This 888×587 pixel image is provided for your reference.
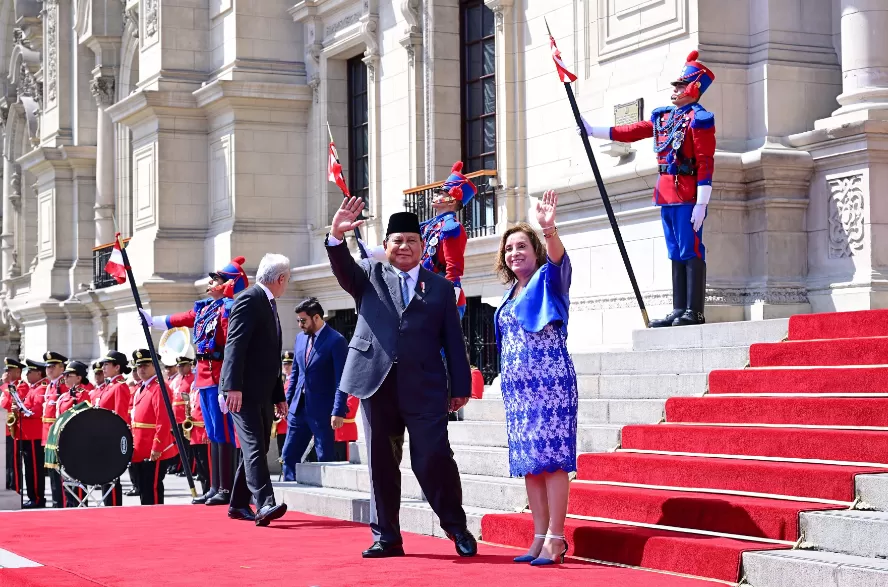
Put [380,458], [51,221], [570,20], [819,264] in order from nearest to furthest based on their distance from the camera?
[380,458] < [819,264] < [570,20] < [51,221]

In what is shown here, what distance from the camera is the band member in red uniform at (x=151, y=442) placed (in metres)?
15.4

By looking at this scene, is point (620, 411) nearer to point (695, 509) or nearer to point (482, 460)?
point (482, 460)

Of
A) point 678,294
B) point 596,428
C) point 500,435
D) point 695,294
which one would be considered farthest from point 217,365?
point 695,294

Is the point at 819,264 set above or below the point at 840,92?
below

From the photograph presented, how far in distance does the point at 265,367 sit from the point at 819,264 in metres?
4.78

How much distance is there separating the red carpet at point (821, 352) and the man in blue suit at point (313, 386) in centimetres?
461

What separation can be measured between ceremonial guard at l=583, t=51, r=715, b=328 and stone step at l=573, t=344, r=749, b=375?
54 cm

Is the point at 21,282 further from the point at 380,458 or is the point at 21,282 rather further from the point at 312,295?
the point at 380,458

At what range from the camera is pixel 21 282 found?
120ft

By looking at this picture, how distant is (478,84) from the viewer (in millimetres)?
19812

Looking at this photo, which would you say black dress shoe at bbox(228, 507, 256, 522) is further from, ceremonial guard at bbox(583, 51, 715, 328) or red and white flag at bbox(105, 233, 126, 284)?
red and white flag at bbox(105, 233, 126, 284)

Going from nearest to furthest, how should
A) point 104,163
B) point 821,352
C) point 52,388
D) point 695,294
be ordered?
1. point 821,352
2. point 695,294
3. point 52,388
4. point 104,163

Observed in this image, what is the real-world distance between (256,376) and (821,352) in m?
3.84

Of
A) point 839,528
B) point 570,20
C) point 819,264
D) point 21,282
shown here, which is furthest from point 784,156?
point 21,282
